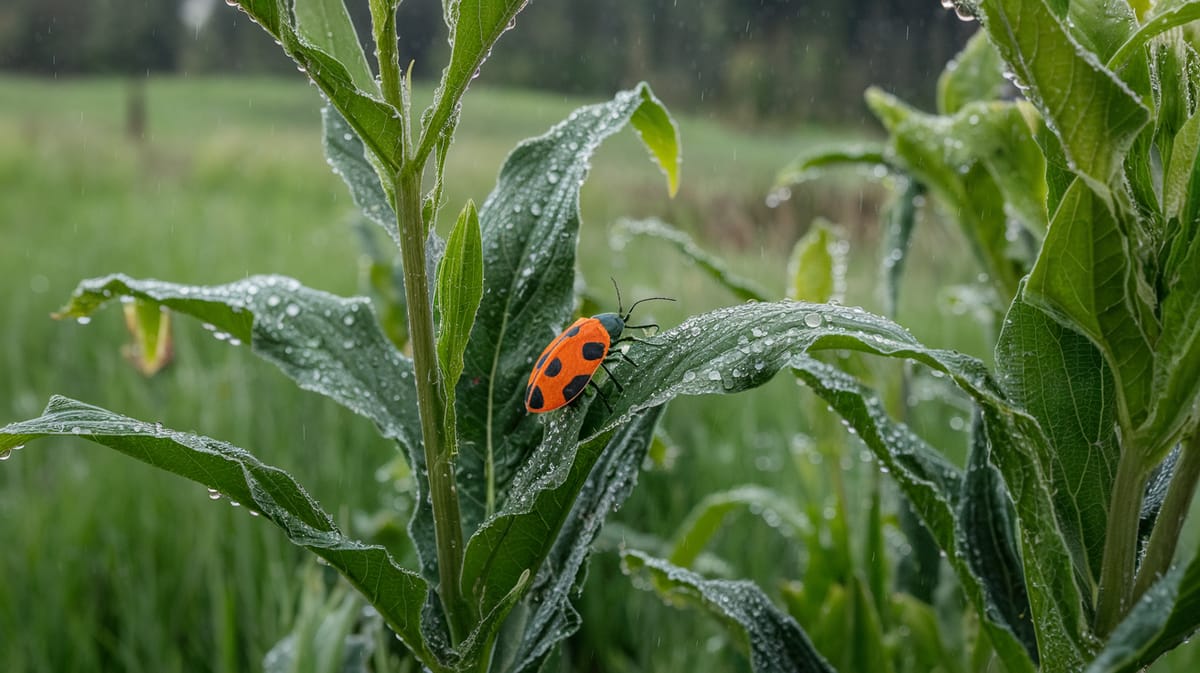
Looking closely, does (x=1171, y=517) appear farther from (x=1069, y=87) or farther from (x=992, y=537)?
(x=1069, y=87)

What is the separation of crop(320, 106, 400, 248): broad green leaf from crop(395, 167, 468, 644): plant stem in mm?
123

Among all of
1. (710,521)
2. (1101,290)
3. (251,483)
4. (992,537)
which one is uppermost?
(1101,290)

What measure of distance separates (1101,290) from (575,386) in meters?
0.39

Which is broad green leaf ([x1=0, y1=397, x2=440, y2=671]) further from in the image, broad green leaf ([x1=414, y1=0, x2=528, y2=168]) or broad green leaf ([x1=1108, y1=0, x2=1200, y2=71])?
broad green leaf ([x1=1108, y1=0, x2=1200, y2=71])

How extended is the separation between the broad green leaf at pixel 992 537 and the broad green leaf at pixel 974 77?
0.54 meters

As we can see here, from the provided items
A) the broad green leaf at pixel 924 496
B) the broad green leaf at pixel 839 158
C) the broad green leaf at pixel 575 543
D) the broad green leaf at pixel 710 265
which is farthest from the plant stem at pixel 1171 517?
the broad green leaf at pixel 839 158

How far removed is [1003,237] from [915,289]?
10.6ft

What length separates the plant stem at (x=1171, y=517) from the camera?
0.73 m

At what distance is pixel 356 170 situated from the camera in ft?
3.07

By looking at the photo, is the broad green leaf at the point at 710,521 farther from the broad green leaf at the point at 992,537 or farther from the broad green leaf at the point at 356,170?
the broad green leaf at the point at 356,170

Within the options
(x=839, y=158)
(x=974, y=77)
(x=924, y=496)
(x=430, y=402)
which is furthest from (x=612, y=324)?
(x=974, y=77)

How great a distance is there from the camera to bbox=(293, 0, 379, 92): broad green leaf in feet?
2.65

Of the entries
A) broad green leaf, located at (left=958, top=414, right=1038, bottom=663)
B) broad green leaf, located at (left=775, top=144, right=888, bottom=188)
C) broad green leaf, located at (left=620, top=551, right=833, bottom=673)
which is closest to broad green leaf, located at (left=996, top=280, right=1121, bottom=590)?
broad green leaf, located at (left=958, top=414, right=1038, bottom=663)

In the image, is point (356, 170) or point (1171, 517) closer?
point (1171, 517)
